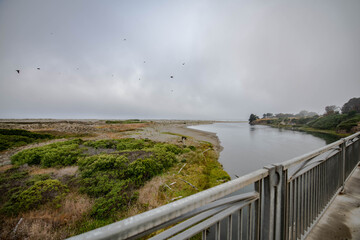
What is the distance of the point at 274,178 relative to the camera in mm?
1649

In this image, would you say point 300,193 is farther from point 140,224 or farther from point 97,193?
point 97,193

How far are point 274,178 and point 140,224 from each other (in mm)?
1668

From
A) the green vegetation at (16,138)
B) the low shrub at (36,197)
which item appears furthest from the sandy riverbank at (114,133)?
the low shrub at (36,197)

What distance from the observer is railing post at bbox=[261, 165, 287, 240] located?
1.62 metres

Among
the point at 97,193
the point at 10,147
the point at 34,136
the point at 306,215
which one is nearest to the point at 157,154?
the point at 97,193

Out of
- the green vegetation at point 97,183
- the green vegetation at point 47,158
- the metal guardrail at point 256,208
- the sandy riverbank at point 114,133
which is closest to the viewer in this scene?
the metal guardrail at point 256,208

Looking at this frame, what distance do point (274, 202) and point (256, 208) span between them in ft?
0.92

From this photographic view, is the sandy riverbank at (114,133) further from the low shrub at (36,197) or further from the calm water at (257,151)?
the low shrub at (36,197)

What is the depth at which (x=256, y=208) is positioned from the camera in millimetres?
1612

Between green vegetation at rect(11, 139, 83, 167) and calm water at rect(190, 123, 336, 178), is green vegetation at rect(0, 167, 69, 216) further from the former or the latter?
calm water at rect(190, 123, 336, 178)

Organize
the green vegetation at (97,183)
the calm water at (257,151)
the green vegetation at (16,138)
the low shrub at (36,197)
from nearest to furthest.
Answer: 1. the low shrub at (36,197)
2. the green vegetation at (97,183)
3. the calm water at (257,151)
4. the green vegetation at (16,138)

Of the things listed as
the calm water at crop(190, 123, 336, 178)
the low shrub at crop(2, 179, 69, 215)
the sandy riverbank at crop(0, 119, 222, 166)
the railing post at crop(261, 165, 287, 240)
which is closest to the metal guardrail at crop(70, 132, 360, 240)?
the railing post at crop(261, 165, 287, 240)

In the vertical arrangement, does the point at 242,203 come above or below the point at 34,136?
above

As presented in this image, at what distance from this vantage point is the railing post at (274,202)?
63.9 inches
